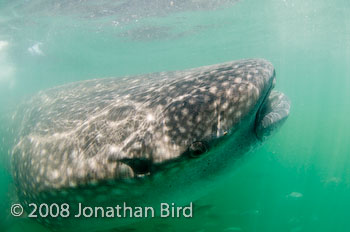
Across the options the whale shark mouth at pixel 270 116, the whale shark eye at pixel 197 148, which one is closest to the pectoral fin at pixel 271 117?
the whale shark mouth at pixel 270 116

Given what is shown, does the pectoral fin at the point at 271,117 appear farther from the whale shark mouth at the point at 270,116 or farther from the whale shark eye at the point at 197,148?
the whale shark eye at the point at 197,148

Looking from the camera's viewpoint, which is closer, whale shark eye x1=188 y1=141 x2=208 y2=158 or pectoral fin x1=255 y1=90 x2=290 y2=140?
whale shark eye x1=188 y1=141 x2=208 y2=158

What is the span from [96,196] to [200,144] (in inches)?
46.4

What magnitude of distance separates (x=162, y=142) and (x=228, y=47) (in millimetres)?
37245

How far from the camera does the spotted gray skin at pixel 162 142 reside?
1.82 metres

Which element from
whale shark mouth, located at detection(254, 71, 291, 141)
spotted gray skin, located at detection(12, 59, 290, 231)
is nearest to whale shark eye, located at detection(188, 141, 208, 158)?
spotted gray skin, located at detection(12, 59, 290, 231)

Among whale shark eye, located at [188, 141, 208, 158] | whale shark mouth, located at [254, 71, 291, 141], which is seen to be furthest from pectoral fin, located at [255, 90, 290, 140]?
whale shark eye, located at [188, 141, 208, 158]

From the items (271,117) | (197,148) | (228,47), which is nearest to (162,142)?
(197,148)

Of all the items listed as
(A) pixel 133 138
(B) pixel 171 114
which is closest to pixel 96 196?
(A) pixel 133 138

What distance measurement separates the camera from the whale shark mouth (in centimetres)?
210

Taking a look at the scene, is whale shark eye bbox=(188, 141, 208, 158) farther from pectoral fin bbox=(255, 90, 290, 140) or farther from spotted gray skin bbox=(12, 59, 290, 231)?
pectoral fin bbox=(255, 90, 290, 140)

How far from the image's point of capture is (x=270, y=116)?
219cm

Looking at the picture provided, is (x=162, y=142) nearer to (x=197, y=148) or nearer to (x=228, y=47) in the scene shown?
(x=197, y=148)

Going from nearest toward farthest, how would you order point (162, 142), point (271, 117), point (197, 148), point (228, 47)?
point (197, 148), point (162, 142), point (271, 117), point (228, 47)
